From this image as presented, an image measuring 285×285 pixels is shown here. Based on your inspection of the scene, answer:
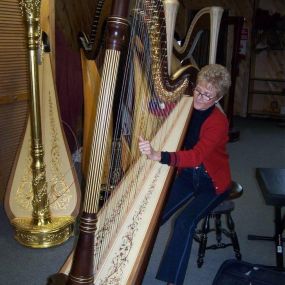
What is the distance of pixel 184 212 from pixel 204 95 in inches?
21.2

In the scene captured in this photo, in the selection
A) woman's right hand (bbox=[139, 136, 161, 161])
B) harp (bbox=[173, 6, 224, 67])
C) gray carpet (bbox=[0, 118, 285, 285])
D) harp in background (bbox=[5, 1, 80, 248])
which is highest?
harp (bbox=[173, 6, 224, 67])

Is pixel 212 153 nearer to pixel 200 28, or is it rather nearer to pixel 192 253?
pixel 192 253

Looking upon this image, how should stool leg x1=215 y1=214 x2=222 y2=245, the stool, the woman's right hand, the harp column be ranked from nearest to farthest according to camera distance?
the woman's right hand < the harp column < the stool < stool leg x1=215 y1=214 x2=222 y2=245

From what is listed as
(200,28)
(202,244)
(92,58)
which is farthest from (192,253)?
(200,28)

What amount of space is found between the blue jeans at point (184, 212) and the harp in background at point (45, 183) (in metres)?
0.68

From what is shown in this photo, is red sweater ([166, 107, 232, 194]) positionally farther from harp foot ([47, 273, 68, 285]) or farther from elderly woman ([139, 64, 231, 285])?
harp foot ([47, 273, 68, 285])

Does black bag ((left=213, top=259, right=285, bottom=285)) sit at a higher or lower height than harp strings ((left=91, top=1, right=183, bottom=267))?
lower

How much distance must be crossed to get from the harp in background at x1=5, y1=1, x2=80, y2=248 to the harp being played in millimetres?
488

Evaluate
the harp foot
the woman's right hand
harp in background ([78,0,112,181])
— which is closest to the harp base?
harp in background ([78,0,112,181])

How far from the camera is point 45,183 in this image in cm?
215

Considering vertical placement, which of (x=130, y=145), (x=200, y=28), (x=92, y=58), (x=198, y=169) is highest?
(x=200, y=28)

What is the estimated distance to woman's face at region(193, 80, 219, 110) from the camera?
1755 millimetres

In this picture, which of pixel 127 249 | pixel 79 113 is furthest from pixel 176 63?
pixel 79 113

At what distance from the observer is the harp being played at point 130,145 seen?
0.77 metres
